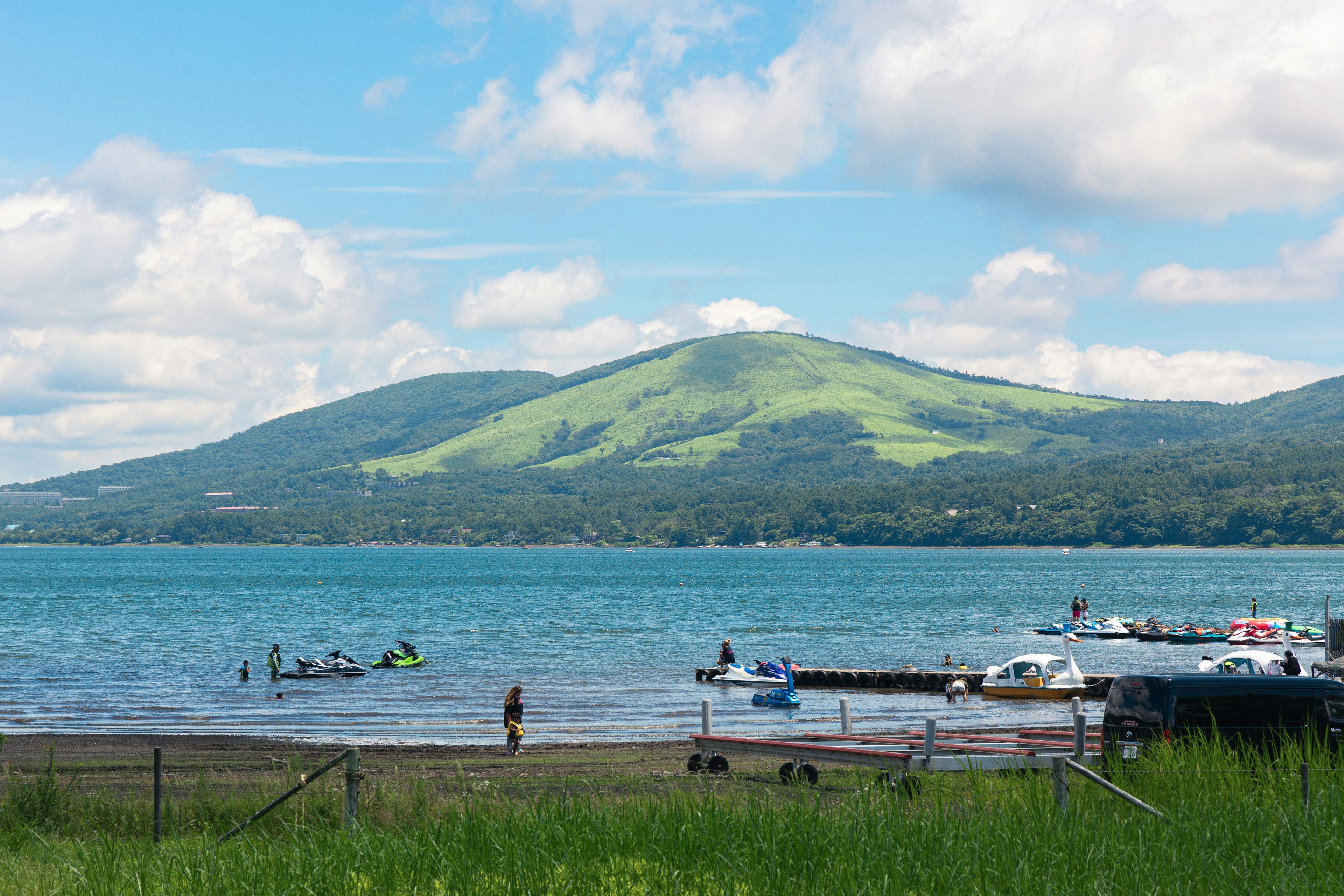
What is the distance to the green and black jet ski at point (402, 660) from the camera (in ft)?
193

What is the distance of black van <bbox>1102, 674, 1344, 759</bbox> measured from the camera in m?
16.2

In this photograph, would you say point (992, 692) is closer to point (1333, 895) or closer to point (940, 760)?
point (940, 760)

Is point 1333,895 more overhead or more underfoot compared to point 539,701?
more overhead

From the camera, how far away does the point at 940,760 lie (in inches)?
712

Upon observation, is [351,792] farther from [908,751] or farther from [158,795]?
[908,751]

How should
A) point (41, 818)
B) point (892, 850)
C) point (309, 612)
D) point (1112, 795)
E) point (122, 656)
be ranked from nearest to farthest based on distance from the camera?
point (892, 850) < point (1112, 795) < point (41, 818) < point (122, 656) < point (309, 612)

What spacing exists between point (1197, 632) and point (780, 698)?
4720 centimetres

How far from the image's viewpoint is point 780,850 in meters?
10.1

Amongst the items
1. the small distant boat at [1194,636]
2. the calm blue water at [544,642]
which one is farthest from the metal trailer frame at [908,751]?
the small distant boat at [1194,636]

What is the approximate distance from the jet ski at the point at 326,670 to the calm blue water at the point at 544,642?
51.3 inches

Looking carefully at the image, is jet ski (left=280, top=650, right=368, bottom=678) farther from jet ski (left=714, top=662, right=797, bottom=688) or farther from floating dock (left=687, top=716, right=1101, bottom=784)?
floating dock (left=687, top=716, right=1101, bottom=784)

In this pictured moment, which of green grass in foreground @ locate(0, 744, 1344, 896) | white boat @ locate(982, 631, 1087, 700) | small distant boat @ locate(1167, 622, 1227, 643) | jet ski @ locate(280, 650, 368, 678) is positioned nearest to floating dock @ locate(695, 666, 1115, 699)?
white boat @ locate(982, 631, 1087, 700)

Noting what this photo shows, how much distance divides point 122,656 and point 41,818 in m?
53.5

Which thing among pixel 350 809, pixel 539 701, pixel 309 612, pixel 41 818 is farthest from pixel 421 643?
pixel 350 809
